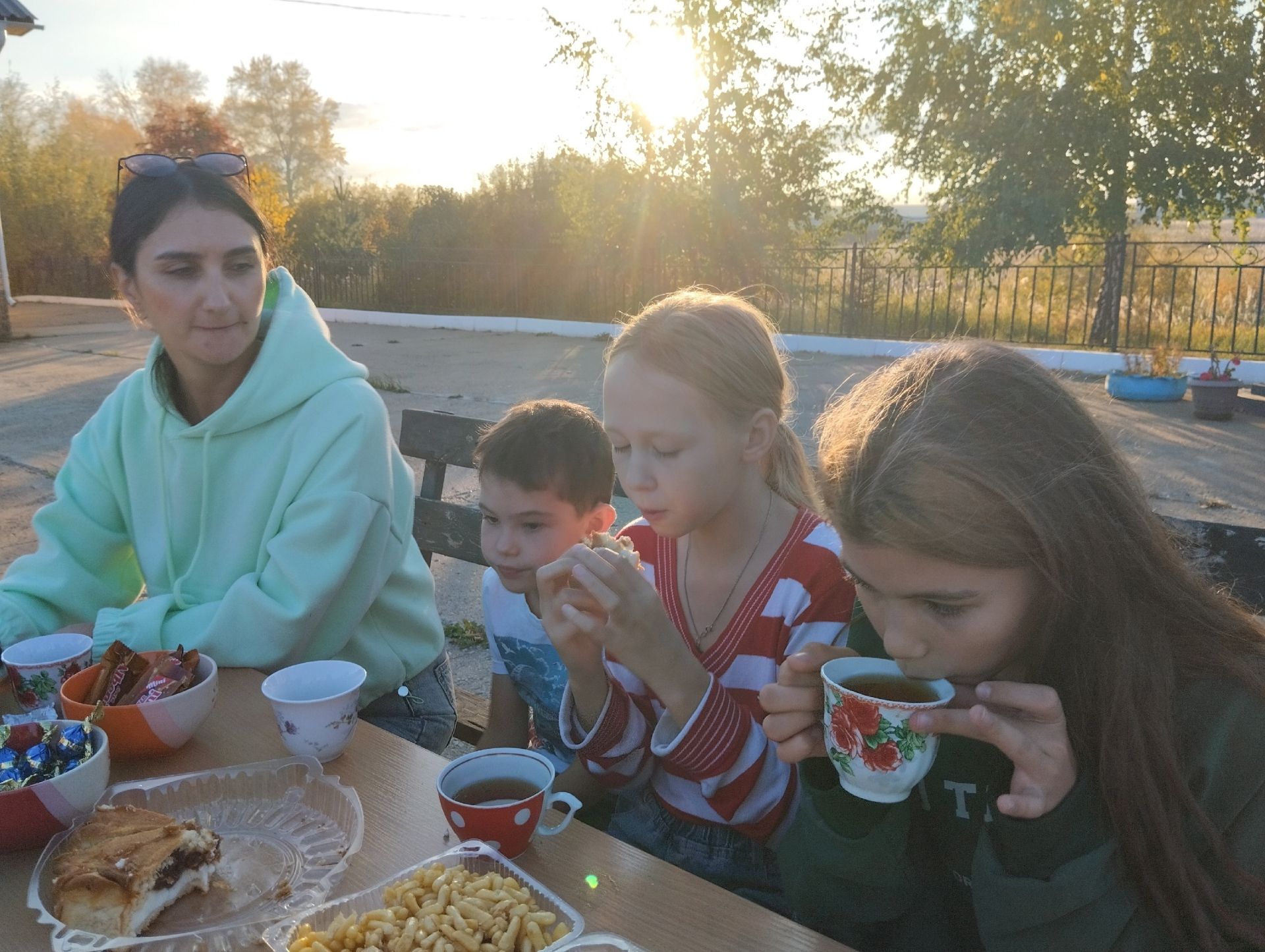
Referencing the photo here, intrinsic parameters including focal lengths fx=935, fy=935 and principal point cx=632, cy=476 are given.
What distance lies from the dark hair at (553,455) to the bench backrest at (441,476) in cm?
64

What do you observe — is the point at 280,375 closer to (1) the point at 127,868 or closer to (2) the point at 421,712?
(2) the point at 421,712

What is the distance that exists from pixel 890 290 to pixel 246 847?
16751 mm

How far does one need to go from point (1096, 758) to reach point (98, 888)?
1310mm

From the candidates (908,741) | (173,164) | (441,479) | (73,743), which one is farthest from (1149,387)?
(73,743)

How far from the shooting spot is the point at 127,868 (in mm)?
1184

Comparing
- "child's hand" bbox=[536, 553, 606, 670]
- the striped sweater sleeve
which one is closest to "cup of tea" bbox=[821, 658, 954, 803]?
the striped sweater sleeve

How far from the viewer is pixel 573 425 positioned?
2.27 meters

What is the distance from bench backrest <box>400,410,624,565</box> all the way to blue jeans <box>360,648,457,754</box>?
16.6 inches

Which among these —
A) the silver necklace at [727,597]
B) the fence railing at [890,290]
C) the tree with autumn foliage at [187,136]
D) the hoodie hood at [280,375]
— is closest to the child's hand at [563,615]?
the silver necklace at [727,597]

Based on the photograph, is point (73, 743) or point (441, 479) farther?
point (441, 479)

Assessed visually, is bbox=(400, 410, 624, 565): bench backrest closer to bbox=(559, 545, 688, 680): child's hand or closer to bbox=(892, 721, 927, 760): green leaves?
bbox=(559, 545, 688, 680): child's hand

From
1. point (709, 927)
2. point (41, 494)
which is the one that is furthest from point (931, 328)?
point (709, 927)

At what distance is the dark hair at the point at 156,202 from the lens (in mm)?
2371

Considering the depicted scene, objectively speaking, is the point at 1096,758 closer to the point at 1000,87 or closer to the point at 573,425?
the point at 573,425
